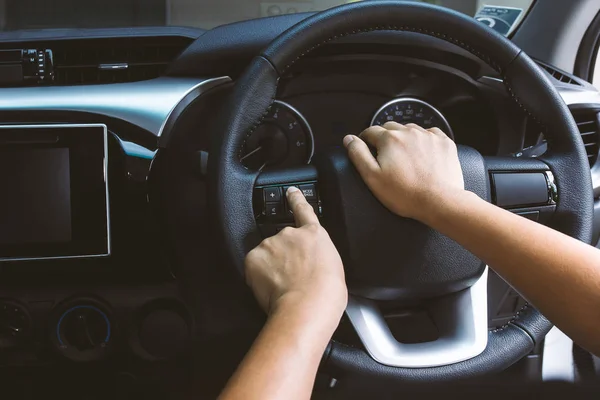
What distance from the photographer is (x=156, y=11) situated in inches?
60.4

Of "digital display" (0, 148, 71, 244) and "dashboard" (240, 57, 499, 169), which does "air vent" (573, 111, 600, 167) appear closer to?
"dashboard" (240, 57, 499, 169)

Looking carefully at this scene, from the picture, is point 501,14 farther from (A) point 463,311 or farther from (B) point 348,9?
(A) point 463,311

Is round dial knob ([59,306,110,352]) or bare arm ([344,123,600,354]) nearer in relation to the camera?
bare arm ([344,123,600,354])

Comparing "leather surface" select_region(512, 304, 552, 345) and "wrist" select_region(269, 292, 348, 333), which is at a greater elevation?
"wrist" select_region(269, 292, 348, 333)

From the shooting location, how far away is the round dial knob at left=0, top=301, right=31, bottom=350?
102 cm

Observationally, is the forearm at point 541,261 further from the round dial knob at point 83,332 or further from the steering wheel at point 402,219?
the round dial knob at point 83,332

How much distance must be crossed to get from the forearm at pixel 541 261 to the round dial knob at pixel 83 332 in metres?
0.68

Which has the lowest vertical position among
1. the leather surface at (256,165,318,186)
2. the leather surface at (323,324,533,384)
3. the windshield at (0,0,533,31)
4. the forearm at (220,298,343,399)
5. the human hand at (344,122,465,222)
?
the leather surface at (323,324,533,384)

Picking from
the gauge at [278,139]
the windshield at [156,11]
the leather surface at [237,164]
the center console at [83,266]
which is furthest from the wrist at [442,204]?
the windshield at [156,11]

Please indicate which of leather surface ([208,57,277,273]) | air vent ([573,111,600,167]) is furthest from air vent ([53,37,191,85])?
air vent ([573,111,600,167])

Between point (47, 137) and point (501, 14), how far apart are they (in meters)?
1.06

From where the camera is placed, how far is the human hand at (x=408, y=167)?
74 cm

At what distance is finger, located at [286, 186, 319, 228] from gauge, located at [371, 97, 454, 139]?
0.35 m

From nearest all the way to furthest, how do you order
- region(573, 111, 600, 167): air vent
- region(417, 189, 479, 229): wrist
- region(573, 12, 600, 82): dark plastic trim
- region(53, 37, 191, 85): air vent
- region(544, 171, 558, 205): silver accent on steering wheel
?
region(417, 189, 479, 229): wrist, region(544, 171, 558, 205): silver accent on steering wheel, region(53, 37, 191, 85): air vent, region(573, 111, 600, 167): air vent, region(573, 12, 600, 82): dark plastic trim
